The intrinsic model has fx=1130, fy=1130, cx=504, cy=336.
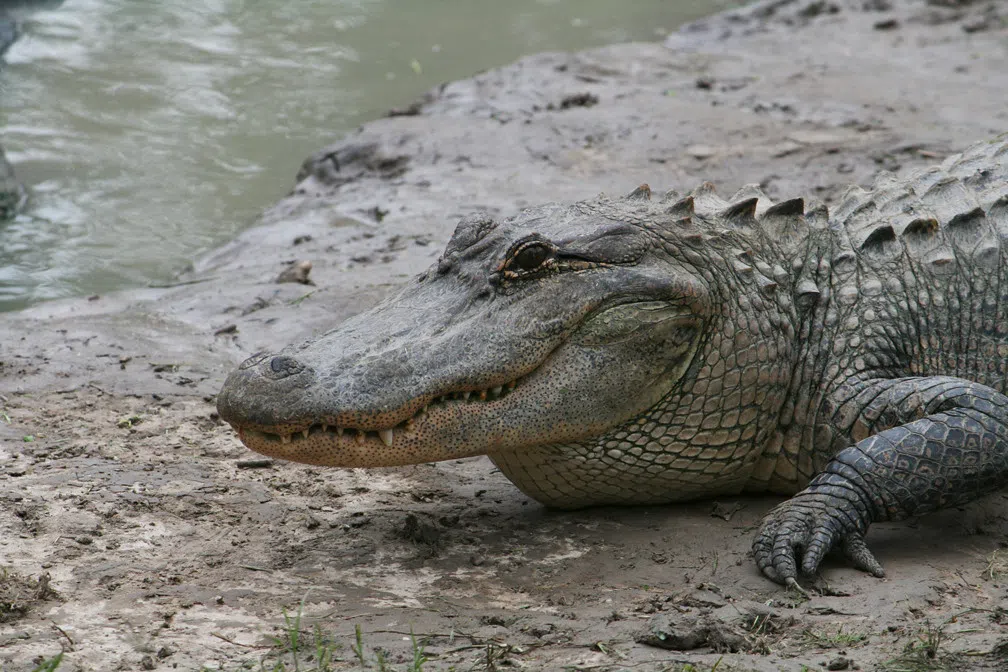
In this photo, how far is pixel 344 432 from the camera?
151 inches

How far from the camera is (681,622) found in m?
3.40

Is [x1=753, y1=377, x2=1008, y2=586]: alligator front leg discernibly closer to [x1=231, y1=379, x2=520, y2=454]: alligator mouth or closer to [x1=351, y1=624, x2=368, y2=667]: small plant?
[x1=231, y1=379, x2=520, y2=454]: alligator mouth

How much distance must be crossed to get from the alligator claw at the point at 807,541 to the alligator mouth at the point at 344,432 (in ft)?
3.63

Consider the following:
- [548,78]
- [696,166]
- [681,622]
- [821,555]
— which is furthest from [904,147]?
[681,622]

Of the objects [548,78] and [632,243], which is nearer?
[632,243]

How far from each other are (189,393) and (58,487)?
1228mm

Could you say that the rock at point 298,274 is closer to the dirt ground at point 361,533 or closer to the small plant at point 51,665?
the dirt ground at point 361,533

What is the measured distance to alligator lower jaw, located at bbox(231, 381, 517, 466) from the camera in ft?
12.5

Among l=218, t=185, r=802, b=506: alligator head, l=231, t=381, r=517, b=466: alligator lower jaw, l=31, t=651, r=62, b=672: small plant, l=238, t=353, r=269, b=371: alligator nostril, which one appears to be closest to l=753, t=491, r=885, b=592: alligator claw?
l=218, t=185, r=802, b=506: alligator head

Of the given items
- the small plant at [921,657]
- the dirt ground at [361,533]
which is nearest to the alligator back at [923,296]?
the dirt ground at [361,533]

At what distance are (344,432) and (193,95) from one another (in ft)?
30.3

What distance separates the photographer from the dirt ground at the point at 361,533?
11.0ft

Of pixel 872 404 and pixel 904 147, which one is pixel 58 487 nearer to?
pixel 872 404

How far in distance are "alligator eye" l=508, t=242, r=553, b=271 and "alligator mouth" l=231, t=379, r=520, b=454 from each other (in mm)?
508
